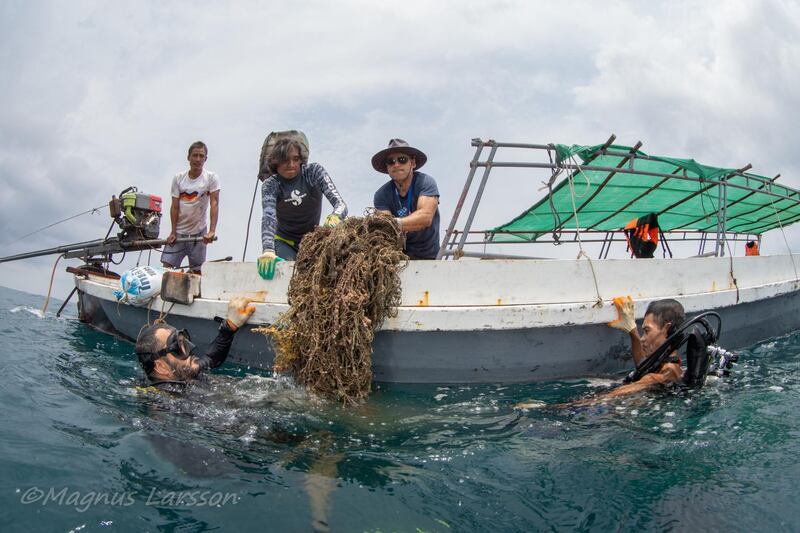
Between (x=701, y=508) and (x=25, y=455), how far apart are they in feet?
10.4

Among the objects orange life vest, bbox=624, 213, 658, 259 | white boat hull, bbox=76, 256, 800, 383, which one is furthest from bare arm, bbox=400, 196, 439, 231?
orange life vest, bbox=624, 213, 658, 259

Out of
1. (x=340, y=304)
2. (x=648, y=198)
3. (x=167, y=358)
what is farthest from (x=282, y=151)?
(x=648, y=198)

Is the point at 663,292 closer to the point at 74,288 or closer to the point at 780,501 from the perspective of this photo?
the point at 780,501

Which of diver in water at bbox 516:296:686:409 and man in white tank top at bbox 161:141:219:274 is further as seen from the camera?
man in white tank top at bbox 161:141:219:274

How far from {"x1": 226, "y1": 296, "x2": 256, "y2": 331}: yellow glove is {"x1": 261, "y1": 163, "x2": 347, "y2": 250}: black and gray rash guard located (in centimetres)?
62

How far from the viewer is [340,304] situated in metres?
3.74

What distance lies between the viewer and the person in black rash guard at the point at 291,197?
15.9 ft

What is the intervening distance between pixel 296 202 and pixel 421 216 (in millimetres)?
1464

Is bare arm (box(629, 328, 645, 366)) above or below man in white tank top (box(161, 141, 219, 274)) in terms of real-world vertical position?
below

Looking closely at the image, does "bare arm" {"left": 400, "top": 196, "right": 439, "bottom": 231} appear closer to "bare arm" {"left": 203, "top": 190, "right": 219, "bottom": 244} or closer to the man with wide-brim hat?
the man with wide-brim hat

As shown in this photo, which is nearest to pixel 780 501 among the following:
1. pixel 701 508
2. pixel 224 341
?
pixel 701 508

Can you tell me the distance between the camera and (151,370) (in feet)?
11.7

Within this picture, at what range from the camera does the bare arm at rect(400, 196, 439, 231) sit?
4.33 m

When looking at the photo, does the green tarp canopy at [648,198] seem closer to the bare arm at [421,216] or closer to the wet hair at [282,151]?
the bare arm at [421,216]
